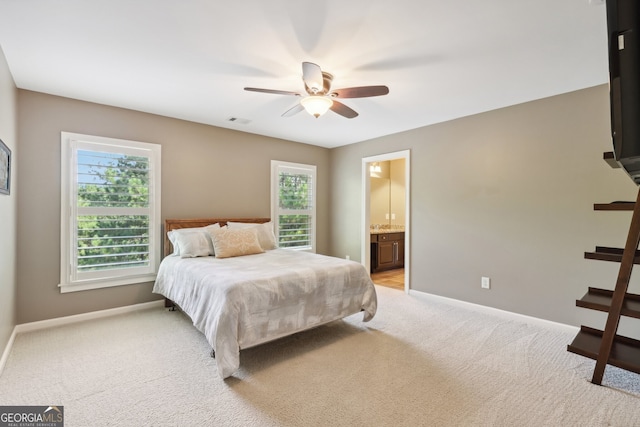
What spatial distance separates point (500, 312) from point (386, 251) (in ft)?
8.87

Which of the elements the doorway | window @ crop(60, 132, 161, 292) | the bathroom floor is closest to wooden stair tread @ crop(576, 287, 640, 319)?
the doorway

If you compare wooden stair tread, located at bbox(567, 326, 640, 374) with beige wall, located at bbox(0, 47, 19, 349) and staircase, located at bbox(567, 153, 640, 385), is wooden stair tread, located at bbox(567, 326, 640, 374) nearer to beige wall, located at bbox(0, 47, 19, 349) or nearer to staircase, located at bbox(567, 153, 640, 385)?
staircase, located at bbox(567, 153, 640, 385)

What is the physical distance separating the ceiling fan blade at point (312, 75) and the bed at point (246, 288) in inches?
62.7

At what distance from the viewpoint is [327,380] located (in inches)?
87.3

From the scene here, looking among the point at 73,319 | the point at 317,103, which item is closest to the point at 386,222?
the point at 317,103

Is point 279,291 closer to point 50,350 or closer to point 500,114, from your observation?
point 50,350

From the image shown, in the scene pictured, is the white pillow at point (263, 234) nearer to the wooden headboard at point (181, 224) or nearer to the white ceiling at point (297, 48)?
the wooden headboard at point (181, 224)

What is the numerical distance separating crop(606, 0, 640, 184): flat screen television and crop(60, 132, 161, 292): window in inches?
163

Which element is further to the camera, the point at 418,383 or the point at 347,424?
the point at 418,383

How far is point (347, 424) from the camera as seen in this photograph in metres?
1.76

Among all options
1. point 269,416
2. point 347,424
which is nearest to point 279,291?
point 269,416

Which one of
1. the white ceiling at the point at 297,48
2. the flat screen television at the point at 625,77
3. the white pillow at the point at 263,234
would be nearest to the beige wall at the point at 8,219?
the white ceiling at the point at 297,48

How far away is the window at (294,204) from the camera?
5047 millimetres

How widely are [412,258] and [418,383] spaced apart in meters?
2.45
